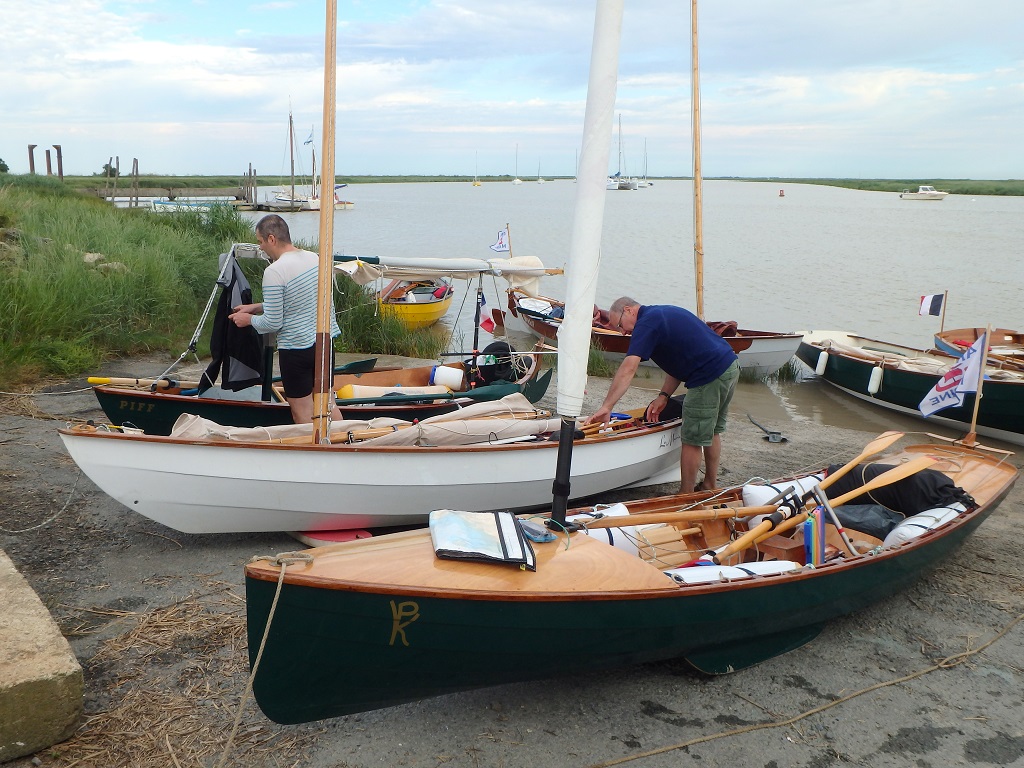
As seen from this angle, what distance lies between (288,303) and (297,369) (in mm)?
568

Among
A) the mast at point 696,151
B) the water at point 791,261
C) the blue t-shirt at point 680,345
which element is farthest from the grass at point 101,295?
the blue t-shirt at point 680,345

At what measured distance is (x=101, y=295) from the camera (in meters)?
11.4

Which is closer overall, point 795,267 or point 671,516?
point 671,516

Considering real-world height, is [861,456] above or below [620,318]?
below

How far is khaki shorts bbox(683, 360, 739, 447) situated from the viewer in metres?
6.55

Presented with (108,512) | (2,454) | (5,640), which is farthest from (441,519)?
(2,454)

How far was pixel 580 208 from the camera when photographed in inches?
145

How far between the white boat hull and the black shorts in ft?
3.78

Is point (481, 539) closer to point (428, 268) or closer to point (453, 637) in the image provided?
point (453, 637)

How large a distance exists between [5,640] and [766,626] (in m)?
3.81

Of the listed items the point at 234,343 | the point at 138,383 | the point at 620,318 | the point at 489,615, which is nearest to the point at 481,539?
the point at 489,615

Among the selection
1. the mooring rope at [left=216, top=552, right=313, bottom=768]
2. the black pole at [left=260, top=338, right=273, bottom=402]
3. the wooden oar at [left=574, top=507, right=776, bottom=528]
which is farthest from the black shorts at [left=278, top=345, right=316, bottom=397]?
the mooring rope at [left=216, top=552, right=313, bottom=768]

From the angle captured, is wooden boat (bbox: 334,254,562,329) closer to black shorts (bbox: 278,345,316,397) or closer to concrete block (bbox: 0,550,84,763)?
black shorts (bbox: 278,345,316,397)

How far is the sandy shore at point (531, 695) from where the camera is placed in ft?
12.2
